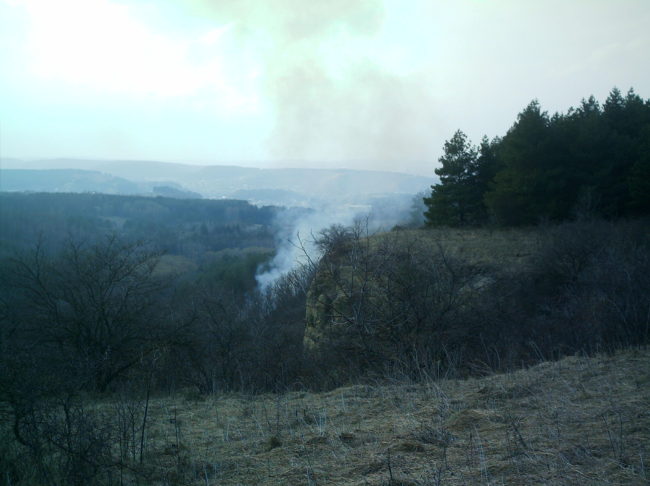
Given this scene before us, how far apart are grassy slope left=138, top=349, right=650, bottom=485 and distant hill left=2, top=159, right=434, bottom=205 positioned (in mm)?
48393

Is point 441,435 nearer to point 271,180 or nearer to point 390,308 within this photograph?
point 390,308

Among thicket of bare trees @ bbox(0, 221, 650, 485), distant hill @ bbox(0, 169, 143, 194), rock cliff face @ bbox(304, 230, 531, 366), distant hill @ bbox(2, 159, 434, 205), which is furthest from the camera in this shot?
distant hill @ bbox(2, 159, 434, 205)

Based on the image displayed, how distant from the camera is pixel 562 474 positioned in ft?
8.46

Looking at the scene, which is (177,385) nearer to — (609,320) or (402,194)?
(609,320)

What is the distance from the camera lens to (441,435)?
332 centimetres

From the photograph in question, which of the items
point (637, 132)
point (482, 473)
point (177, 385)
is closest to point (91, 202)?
point (177, 385)

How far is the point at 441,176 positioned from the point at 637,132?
9.46 meters

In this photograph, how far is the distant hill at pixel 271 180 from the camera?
5734 centimetres

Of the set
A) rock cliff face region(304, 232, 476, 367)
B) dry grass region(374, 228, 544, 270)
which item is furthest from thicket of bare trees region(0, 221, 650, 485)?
dry grass region(374, 228, 544, 270)

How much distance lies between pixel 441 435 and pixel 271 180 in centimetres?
6365

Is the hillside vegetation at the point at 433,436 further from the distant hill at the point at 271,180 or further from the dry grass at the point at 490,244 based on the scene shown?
the distant hill at the point at 271,180

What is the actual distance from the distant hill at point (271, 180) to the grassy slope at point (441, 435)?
48393 millimetres

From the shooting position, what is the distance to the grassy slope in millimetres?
2742

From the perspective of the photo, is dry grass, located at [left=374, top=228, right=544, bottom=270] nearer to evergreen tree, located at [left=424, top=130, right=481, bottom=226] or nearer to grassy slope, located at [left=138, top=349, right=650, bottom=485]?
evergreen tree, located at [left=424, top=130, right=481, bottom=226]
